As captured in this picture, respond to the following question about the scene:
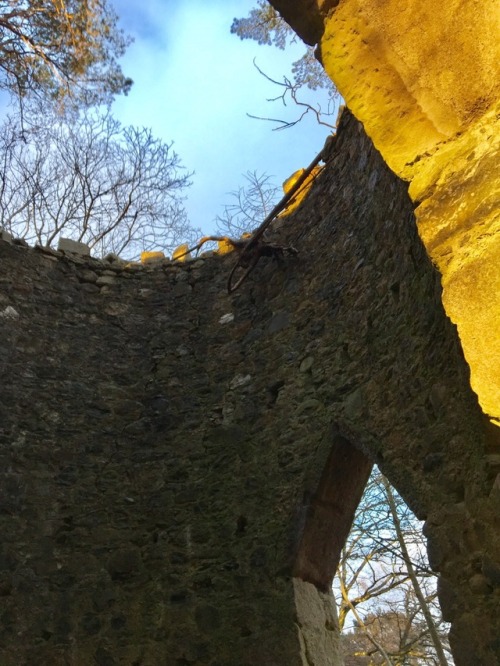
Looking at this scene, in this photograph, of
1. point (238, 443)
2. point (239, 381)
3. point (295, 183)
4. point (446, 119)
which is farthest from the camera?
point (295, 183)

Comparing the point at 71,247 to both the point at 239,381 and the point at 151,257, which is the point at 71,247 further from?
the point at 239,381

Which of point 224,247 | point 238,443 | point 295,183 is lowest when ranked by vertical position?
point 238,443

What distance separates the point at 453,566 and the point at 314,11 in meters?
2.24

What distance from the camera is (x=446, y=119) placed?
5.47ft

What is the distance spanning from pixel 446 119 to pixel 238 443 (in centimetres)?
284

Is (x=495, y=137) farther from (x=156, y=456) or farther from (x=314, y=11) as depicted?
(x=156, y=456)

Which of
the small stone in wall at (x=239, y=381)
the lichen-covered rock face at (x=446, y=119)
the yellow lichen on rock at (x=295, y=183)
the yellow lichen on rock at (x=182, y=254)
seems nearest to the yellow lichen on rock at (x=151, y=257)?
the yellow lichen on rock at (x=182, y=254)

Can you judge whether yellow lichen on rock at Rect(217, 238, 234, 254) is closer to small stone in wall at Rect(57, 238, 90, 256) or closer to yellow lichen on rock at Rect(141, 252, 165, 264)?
yellow lichen on rock at Rect(141, 252, 165, 264)

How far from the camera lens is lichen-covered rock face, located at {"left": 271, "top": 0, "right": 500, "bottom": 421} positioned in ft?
4.66

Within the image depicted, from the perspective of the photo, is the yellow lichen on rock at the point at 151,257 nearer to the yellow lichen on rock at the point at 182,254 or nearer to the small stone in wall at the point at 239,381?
the yellow lichen on rock at the point at 182,254

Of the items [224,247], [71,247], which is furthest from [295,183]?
[71,247]

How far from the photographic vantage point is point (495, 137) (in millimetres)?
1511

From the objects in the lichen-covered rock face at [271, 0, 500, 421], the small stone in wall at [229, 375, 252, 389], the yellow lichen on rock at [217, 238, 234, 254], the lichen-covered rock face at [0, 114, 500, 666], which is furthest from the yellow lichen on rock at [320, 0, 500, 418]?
the yellow lichen on rock at [217, 238, 234, 254]

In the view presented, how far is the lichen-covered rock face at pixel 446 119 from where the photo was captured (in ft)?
4.66
